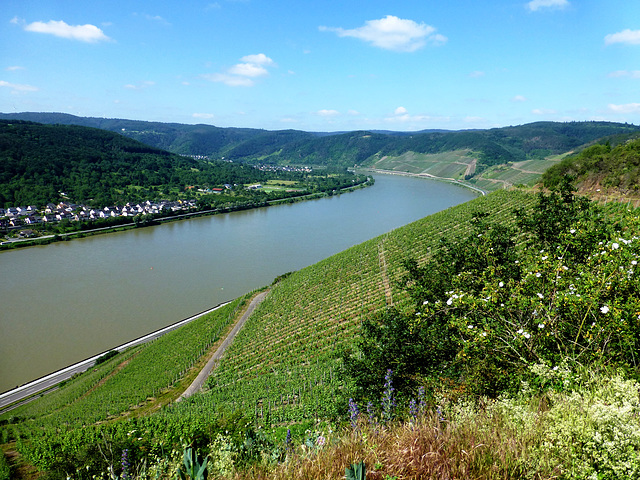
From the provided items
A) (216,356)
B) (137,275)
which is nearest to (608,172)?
(216,356)

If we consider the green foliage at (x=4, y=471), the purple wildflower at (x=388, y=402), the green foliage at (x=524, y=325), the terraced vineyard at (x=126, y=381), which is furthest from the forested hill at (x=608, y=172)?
the green foliage at (x=4, y=471)

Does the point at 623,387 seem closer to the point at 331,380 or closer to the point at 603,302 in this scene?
the point at 603,302

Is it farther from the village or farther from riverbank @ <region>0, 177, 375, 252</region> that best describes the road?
the village

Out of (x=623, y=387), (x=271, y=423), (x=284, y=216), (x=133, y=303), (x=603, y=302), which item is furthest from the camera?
(x=284, y=216)

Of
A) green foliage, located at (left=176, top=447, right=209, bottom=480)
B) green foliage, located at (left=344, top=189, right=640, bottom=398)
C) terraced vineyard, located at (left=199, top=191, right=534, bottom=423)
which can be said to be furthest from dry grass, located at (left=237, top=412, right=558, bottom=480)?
terraced vineyard, located at (left=199, top=191, right=534, bottom=423)

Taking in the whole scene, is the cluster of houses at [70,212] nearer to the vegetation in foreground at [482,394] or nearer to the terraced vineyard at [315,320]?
the terraced vineyard at [315,320]

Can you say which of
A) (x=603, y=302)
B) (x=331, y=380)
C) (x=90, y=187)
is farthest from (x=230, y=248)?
(x=90, y=187)
